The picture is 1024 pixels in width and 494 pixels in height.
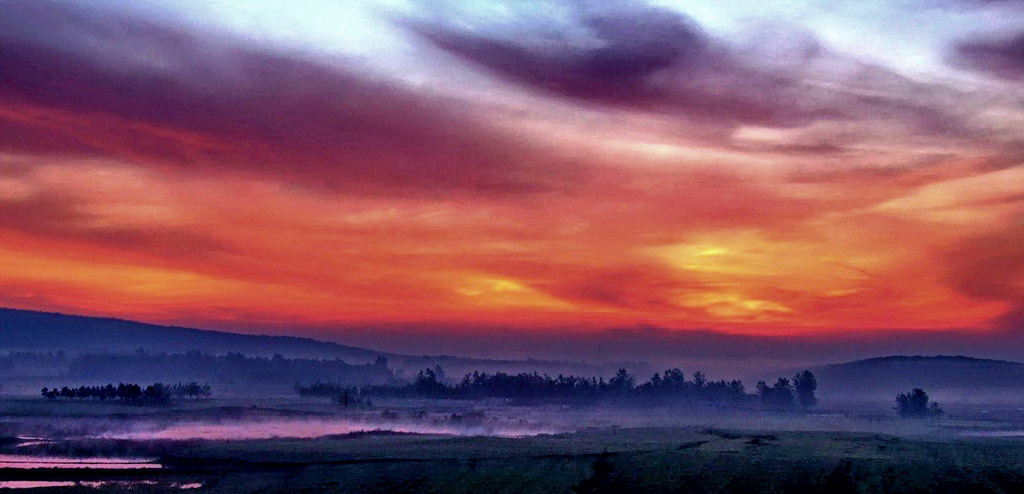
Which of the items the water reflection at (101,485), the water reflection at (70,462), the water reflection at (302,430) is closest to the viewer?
the water reflection at (101,485)

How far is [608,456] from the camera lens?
9606 cm

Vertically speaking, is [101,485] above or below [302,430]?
below

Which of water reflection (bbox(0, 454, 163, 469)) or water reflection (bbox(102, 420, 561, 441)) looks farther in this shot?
water reflection (bbox(102, 420, 561, 441))

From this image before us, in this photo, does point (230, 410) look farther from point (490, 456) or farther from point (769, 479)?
point (769, 479)

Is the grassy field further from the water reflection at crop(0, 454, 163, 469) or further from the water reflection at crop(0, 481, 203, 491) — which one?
the water reflection at crop(0, 454, 163, 469)

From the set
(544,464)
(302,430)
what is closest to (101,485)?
(544,464)

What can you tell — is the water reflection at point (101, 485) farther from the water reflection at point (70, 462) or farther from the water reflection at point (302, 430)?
the water reflection at point (302, 430)

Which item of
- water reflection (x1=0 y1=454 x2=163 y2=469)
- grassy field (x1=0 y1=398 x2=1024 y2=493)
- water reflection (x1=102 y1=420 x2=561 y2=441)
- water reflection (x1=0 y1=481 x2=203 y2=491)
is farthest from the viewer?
water reflection (x1=102 y1=420 x2=561 y2=441)

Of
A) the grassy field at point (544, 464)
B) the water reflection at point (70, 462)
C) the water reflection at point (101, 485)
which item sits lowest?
the water reflection at point (101, 485)

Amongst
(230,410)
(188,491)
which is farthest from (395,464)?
(230,410)

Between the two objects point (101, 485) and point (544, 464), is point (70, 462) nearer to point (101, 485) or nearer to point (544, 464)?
point (101, 485)

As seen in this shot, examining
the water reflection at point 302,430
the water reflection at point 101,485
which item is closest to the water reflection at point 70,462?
the water reflection at point 101,485

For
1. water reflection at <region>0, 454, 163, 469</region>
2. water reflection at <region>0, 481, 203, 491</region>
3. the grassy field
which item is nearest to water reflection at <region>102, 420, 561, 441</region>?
the grassy field

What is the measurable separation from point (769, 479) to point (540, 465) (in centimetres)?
2059
